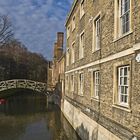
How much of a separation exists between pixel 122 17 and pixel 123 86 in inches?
93.2

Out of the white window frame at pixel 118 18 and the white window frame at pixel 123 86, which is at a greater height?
the white window frame at pixel 118 18

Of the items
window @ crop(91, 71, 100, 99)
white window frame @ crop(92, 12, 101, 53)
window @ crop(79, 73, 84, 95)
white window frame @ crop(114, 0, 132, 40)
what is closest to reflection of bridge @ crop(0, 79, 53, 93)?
window @ crop(79, 73, 84, 95)

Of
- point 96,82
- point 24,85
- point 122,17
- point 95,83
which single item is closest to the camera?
point 122,17

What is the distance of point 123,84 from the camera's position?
394 inches

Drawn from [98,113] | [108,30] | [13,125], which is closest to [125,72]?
[108,30]

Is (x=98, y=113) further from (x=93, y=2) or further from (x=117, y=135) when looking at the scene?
(x=93, y=2)

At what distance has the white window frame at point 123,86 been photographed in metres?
9.68

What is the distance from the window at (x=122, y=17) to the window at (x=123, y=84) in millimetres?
1262

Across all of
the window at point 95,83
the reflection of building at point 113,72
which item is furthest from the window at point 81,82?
the window at point 95,83

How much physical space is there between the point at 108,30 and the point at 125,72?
2.41m

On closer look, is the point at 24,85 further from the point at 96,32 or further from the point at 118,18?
the point at 118,18

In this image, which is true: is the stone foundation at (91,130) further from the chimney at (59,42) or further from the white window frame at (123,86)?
the chimney at (59,42)

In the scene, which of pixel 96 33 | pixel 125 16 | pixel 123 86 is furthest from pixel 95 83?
pixel 125 16

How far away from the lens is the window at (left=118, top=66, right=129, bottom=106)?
32.0 ft
